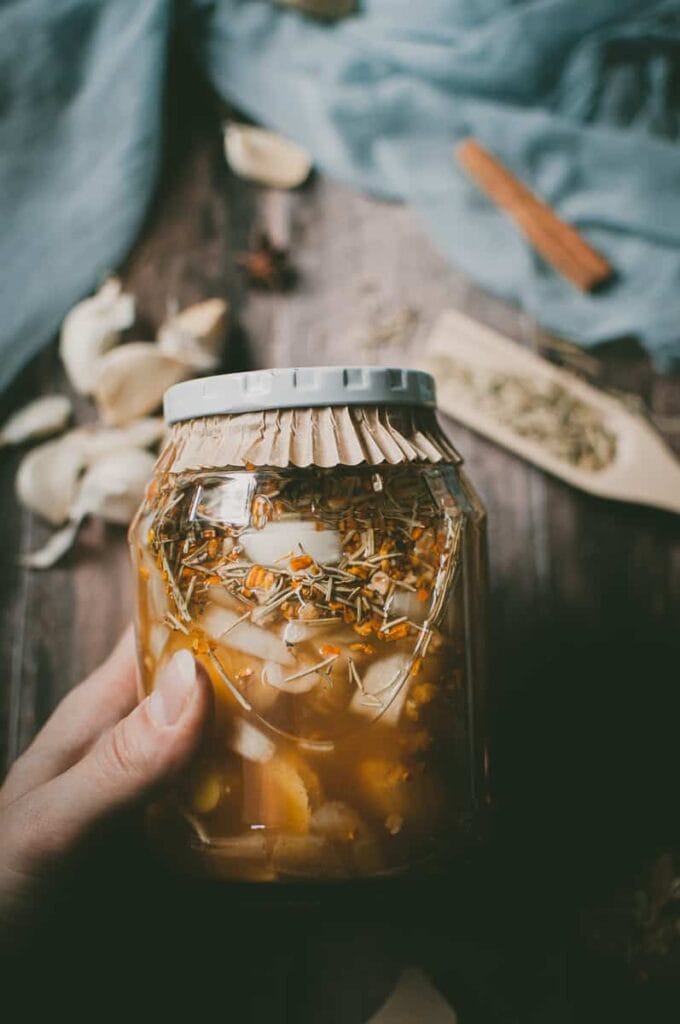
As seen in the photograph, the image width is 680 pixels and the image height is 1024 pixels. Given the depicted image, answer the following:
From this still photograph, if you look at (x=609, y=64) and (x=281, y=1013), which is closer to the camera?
(x=281, y=1013)

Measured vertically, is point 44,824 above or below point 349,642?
below

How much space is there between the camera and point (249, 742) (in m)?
0.51

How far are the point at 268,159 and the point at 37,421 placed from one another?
325mm

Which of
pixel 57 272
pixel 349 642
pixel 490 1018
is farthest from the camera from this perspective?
pixel 57 272

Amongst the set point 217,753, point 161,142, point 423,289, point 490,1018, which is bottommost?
point 490,1018

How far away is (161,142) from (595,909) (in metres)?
0.78

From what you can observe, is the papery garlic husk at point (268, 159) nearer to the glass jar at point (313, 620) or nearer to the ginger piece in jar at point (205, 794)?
the glass jar at point (313, 620)

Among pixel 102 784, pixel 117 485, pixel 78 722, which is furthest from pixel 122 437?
pixel 102 784

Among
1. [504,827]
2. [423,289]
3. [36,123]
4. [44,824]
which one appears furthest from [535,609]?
[36,123]

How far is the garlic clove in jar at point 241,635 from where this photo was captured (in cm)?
50

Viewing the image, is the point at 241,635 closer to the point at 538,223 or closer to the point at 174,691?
the point at 174,691

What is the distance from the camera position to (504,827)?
773 mm

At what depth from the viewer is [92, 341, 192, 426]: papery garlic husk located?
2.52 ft

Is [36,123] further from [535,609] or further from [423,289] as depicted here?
[535,609]
